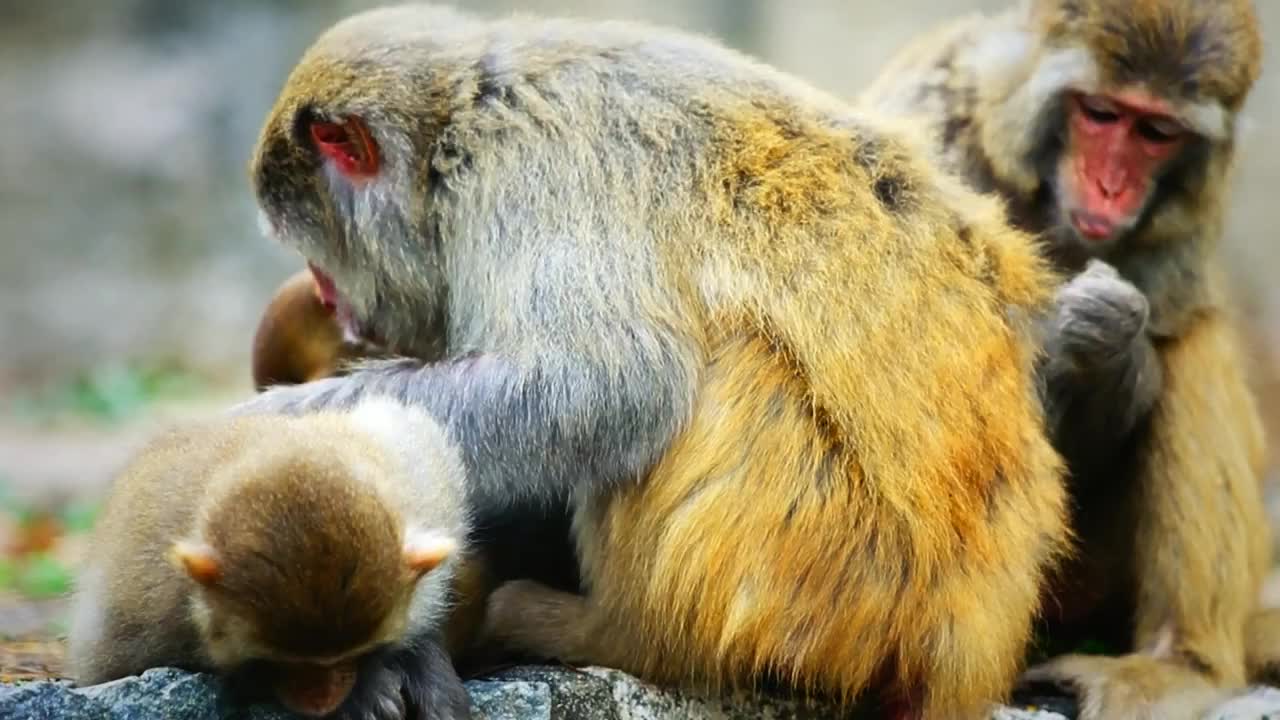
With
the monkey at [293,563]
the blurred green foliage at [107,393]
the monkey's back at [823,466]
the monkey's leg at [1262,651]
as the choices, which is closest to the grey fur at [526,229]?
the monkey's back at [823,466]

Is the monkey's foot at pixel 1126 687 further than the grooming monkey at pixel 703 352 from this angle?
Yes

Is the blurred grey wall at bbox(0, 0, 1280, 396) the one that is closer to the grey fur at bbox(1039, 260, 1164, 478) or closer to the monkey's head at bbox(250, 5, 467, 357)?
the grey fur at bbox(1039, 260, 1164, 478)

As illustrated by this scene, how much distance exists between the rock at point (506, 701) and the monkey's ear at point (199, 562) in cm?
46

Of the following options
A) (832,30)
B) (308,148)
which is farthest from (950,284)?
(832,30)

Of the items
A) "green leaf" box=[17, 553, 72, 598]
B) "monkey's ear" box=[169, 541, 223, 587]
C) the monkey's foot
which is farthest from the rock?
"green leaf" box=[17, 553, 72, 598]

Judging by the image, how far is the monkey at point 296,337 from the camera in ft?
21.2

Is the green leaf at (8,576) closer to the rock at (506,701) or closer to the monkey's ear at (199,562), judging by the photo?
the rock at (506,701)

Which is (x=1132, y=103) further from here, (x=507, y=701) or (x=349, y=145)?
(x=507, y=701)

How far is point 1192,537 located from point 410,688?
10.8 ft

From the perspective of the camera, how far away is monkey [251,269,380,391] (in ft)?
21.2

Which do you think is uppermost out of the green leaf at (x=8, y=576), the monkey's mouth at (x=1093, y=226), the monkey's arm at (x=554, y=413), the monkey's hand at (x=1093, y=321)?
the monkey's mouth at (x=1093, y=226)

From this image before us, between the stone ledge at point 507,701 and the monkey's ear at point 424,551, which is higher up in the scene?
the monkey's ear at point 424,551

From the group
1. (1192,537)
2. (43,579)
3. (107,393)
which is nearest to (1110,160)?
(1192,537)

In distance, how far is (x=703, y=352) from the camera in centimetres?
473
